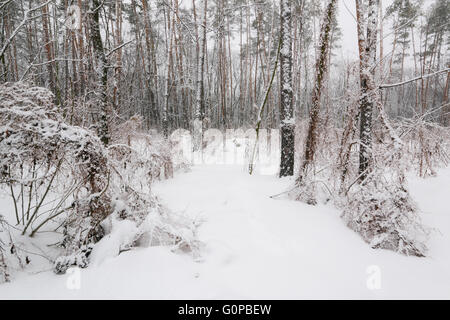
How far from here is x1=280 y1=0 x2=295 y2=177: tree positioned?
499 centimetres

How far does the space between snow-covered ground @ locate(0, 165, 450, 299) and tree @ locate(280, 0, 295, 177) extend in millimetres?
2005

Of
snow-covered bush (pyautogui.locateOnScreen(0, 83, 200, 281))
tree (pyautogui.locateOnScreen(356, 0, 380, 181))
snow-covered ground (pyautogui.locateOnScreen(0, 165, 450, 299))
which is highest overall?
tree (pyautogui.locateOnScreen(356, 0, 380, 181))

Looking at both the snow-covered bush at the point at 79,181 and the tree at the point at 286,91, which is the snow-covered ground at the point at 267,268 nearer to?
the snow-covered bush at the point at 79,181

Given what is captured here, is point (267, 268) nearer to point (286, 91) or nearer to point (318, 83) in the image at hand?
point (318, 83)

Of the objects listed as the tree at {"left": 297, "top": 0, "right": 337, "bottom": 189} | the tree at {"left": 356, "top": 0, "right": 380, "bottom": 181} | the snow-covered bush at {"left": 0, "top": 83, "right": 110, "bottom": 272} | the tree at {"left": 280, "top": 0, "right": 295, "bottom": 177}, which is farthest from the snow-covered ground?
the tree at {"left": 280, "top": 0, "right": 295, "bottom": 177}

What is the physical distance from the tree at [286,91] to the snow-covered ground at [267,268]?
201 centimetres

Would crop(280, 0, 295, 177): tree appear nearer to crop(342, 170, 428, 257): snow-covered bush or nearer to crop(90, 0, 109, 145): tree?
crop(342, 170, 428, 257): snow-covered bush

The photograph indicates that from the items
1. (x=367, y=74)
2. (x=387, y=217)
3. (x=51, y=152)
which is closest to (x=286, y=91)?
(x=367, y=74)

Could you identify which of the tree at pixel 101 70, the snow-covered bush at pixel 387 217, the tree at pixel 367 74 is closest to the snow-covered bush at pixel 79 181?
the tree at pixel 101 70

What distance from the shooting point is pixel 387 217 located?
2.67 metres

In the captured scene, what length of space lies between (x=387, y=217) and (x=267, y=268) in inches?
63.4

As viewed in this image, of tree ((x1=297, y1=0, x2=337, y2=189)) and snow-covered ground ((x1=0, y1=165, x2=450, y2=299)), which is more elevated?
tree ((x1=297, y1=0, x2=337, y2=189))
